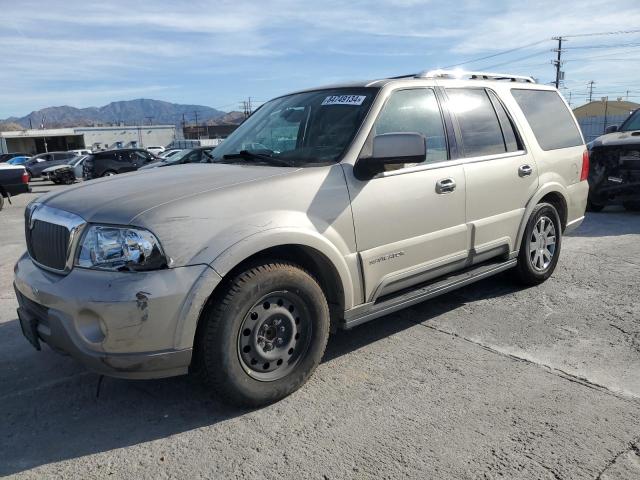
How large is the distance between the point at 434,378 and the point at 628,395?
1.13 meters

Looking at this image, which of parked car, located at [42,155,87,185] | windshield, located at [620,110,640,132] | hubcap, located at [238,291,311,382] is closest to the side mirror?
hubcap, located at [238,291,311,382]

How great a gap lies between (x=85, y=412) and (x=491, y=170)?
345cm

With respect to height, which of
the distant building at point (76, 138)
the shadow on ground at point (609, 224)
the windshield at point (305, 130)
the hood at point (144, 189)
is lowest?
the shadow on ground at point (609, 224)

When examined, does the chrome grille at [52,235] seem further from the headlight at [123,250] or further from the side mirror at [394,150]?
the side mirror at [394,150]

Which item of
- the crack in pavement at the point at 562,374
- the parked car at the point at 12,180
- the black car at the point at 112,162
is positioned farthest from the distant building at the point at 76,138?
the crack in pavement at the point at 562,374

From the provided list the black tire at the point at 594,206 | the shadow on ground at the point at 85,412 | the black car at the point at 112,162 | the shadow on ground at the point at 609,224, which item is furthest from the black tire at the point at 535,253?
the black car at the point at 112,162

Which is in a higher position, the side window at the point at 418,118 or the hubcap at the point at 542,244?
the side window at the point at 418,118

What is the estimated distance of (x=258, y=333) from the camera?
121 inches

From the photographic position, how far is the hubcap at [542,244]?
5.06 m

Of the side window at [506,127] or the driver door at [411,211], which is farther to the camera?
the side window at [506,127]

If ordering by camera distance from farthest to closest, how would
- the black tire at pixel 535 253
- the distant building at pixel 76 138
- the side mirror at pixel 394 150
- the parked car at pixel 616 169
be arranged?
the distant building at pixel 76 138, the parked car at pixel 616 169, the black tire at pixel 535 253, the side mirror at pixel 394 150

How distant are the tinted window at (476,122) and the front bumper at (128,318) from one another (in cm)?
251

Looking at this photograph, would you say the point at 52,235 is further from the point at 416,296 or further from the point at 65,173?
the point at 65,173

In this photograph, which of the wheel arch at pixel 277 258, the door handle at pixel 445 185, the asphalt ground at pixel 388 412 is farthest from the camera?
the door handle at pixel 445 185
